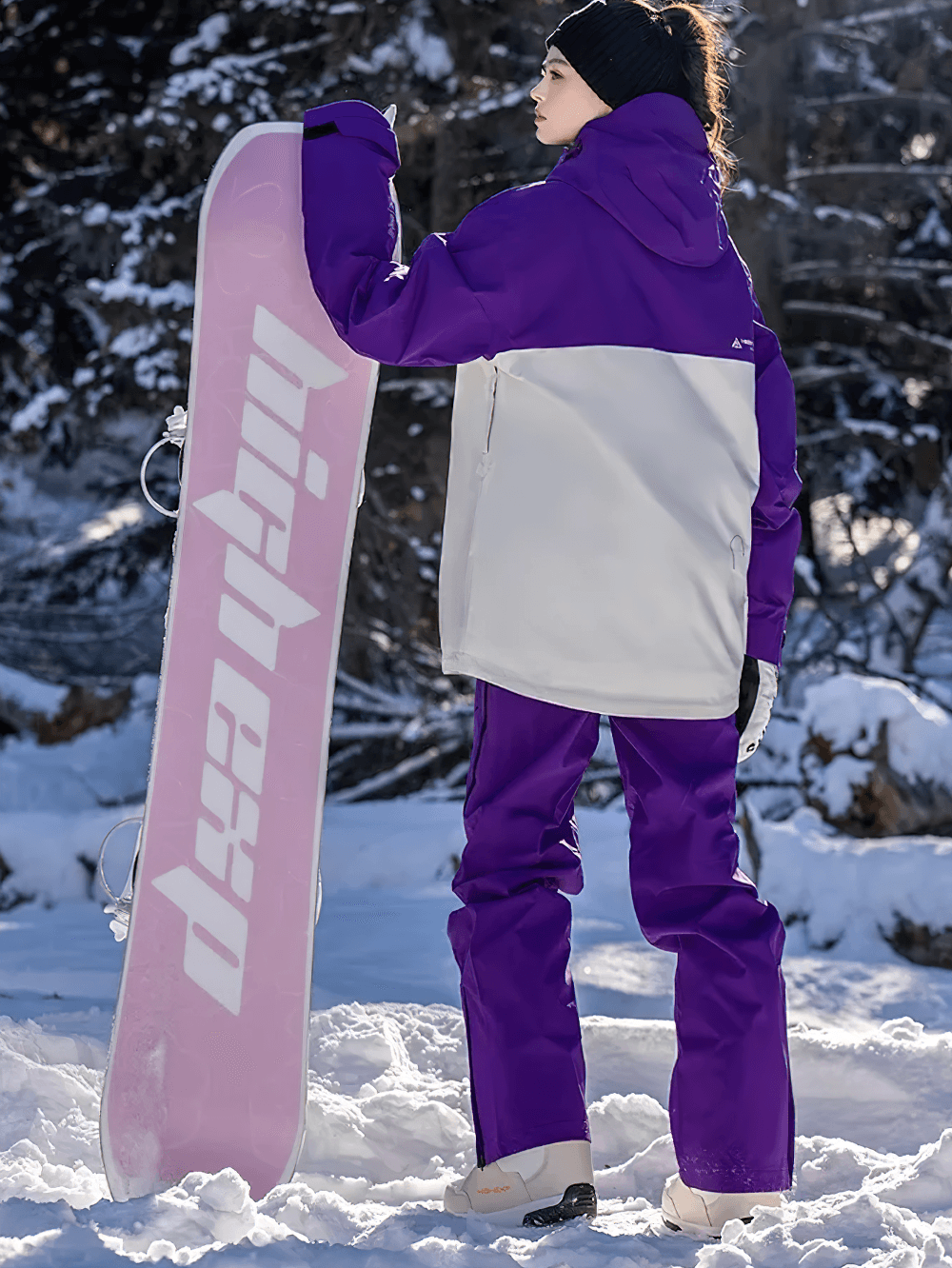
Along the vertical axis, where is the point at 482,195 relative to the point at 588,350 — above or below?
above

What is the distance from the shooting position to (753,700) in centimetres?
202

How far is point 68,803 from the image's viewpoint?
21.4ft

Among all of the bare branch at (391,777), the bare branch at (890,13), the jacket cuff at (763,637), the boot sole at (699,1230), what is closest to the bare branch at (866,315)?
the bare branch at (890,13)

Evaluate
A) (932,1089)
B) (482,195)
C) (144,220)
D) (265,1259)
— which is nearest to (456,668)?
(265,1259)

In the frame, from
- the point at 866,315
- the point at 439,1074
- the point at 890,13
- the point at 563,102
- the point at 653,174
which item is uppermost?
the point at 890,13

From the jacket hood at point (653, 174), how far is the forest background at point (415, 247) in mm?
3647

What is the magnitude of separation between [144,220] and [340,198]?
4743 mm

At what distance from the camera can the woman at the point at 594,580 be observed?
5.63 feet

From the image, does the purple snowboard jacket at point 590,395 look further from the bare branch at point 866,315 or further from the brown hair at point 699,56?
the bare branch at point 866,315

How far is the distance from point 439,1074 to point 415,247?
4450mm

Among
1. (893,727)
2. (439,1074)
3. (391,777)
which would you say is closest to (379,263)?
(439,1074)

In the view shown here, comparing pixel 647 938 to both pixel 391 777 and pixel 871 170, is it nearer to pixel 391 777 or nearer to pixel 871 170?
pixel 391 777

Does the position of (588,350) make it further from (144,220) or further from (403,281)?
(144,220)

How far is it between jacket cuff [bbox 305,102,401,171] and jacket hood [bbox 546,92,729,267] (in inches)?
10.5
